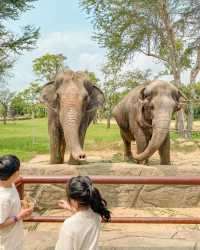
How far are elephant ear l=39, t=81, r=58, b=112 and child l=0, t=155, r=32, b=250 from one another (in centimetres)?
493

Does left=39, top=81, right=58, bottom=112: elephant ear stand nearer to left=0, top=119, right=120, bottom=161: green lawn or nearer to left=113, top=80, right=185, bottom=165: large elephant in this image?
left=113, top=80, right=185, bottom=165: large elephant

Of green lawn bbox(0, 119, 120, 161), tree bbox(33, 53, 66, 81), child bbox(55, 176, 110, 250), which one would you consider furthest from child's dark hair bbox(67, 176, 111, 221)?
tree bbox(33, 53, 66, 81)

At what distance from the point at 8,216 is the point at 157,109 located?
5.15 metres

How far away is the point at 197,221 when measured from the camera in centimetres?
432

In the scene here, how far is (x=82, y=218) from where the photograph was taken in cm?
274

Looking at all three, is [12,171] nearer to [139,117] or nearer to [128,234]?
[128,234]

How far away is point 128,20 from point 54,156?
1611 cm

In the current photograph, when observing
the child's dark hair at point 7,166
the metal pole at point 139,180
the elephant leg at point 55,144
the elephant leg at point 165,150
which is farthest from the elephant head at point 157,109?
the child's dark hair at point 7,166

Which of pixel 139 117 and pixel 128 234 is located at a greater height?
pixel 139 117

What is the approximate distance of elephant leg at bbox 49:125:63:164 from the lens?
8.30m

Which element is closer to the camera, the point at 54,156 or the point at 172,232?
the point at 172,232

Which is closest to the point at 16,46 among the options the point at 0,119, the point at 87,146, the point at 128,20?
the point at 128,20

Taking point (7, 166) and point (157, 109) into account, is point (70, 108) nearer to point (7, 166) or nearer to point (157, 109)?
point (157, 109)

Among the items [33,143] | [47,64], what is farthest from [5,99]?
[33,143]
